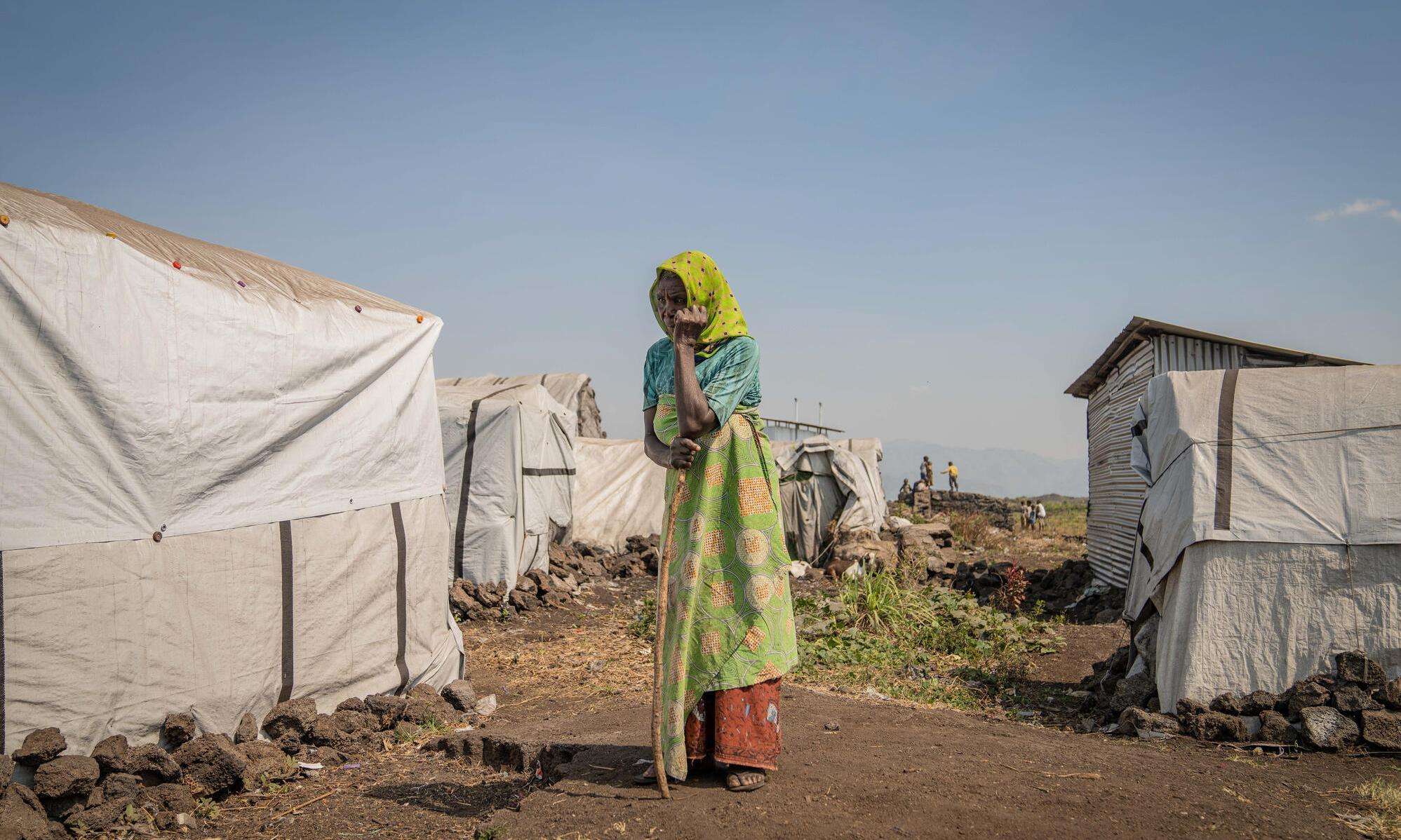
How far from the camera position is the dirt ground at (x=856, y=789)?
284cm

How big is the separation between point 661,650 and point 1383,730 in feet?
12.5

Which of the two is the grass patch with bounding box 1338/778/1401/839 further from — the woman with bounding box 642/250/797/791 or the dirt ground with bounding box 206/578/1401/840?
the woman with bounding box 642/250/797/791

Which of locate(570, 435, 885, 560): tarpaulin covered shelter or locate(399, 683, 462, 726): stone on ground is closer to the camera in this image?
locate(399, 683, 462, 726): stone on ground

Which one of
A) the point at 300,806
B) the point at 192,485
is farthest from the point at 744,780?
the point at 192,485

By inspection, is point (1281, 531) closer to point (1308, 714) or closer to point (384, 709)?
point (1308, 714)

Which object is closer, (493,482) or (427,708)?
(427,708)

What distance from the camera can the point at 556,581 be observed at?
1035 centimetres

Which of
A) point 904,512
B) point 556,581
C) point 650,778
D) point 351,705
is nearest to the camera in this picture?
point 650,778

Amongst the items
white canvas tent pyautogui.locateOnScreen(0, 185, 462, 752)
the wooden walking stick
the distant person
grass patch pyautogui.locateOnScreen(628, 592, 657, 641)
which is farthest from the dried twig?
the distant person

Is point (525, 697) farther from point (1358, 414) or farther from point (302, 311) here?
point (1358, 414)

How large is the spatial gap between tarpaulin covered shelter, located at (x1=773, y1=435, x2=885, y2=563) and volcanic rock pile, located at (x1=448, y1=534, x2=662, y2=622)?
2362 mm

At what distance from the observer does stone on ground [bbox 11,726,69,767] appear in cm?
323

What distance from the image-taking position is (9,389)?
3258mm

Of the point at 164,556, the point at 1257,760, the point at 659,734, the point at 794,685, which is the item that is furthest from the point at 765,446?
the point at 794,685
